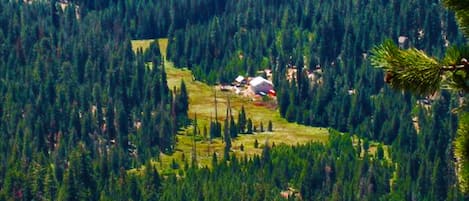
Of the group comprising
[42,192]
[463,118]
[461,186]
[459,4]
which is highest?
[459,4]

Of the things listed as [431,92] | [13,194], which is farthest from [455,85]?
[13,194]

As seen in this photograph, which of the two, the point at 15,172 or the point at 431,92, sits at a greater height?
the point at 431,92

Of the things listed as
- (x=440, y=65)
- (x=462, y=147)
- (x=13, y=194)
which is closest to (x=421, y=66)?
(x=440, y=65)

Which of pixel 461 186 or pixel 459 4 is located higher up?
pixel 459 4

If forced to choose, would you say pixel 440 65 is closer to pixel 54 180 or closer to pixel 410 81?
pixel 410 81

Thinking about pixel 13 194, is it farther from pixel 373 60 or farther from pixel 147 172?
pixel 373 60

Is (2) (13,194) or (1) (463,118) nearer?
(1) (463,118)
